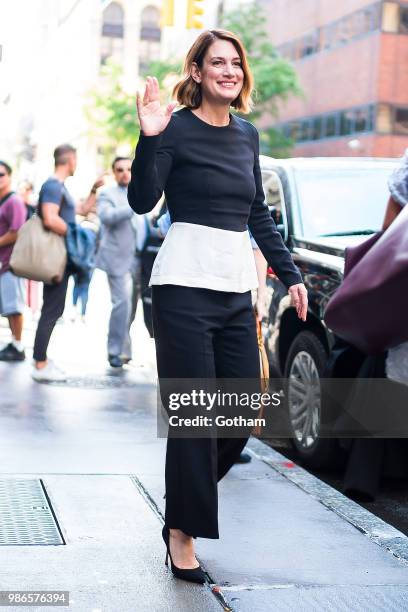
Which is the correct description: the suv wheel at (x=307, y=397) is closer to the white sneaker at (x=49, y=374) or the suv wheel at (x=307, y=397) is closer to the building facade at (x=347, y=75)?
the white sneaker at (x=49, y=374)

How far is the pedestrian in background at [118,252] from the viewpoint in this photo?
10.7m

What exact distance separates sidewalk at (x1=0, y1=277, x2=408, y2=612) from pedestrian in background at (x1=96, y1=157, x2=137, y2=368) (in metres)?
2.74

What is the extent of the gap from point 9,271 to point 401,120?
137ft

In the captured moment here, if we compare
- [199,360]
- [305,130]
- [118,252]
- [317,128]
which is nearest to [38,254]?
[118,252]

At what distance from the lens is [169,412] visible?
4492mm

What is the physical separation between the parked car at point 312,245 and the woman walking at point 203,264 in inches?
89.9

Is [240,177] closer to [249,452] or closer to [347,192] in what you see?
[249,452]

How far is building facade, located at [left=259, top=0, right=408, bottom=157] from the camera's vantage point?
50.2 m

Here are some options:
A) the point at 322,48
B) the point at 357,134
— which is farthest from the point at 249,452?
the point at 322,48

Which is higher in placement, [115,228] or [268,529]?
[115,228]

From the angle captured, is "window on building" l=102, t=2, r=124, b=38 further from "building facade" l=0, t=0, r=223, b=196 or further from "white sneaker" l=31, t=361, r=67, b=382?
"white sneaker" l=31, t=361, r=67, b=382

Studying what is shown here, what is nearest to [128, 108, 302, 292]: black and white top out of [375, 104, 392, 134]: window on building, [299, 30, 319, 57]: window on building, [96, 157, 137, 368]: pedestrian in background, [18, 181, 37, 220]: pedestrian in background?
[96, 157, 137, 368]: pedestrian in background

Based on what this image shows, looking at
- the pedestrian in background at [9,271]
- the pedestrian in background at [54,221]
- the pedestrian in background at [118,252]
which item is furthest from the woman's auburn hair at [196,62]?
the pedestrian in background at [9,271]

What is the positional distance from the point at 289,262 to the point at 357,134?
47719 mm
